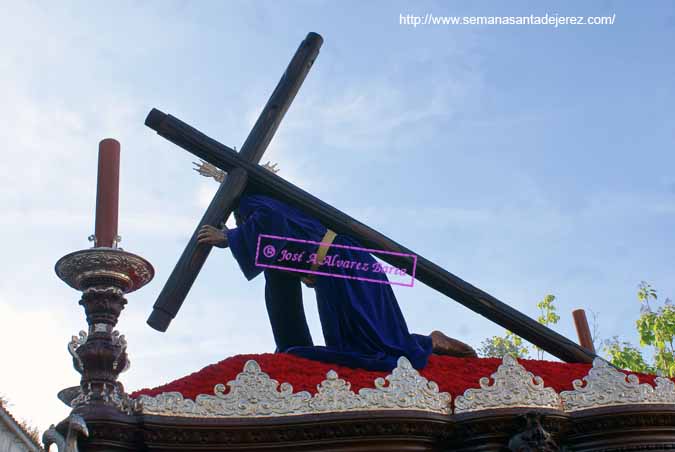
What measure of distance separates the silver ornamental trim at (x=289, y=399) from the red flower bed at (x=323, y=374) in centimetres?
11

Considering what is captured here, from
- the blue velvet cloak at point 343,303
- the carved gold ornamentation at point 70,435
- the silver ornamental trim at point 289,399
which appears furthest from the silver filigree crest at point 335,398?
the carved gold ornamentation at point 70,435

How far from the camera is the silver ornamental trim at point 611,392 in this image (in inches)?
169

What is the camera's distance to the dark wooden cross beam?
5.57 metres

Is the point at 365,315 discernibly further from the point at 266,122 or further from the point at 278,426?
the point at 266,122

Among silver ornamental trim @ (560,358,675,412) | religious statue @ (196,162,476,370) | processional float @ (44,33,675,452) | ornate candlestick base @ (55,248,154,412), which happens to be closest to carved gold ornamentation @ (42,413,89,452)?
processional float @ (44,33,675,452)

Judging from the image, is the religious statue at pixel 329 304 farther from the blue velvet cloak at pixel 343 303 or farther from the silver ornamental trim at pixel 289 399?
the silver ornamental trim at pixel 289 399

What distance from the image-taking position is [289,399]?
160 inches

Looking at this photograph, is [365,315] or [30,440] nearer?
[365,315]

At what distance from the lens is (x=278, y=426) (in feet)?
13.0

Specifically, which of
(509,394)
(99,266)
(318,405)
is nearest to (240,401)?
(318,405)

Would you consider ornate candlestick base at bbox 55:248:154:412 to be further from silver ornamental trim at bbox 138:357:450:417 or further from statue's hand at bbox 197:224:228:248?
statue's hand at bbox 197:224:228:248

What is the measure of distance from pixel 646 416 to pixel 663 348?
36.1 ft

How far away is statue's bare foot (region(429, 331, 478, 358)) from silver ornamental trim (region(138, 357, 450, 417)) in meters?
1.42

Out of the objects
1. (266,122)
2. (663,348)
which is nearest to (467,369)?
(266,122)
